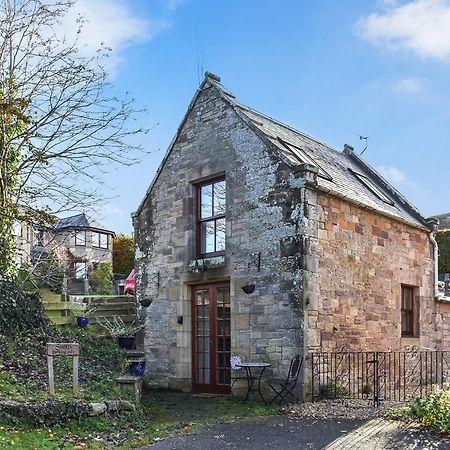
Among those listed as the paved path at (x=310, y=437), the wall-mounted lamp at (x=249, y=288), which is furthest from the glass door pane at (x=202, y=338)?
the paved path at (x=310, y=437)

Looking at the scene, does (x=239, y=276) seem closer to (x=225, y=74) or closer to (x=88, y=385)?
(x=88, y=385)

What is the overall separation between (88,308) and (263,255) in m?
6.61

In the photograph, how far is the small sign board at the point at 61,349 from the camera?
8828mm

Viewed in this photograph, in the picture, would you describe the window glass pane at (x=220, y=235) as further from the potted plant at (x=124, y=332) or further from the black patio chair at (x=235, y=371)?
the potted plant at (x=124, y=332)

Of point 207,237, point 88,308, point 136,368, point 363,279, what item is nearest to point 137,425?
point 136,368

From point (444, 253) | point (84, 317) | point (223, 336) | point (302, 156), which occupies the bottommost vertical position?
point (223, 336)

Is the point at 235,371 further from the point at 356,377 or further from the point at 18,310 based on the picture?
the point at 18,310

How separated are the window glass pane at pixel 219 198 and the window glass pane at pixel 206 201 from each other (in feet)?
0.57

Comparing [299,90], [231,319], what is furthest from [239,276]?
[299,90]

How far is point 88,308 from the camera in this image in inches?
631

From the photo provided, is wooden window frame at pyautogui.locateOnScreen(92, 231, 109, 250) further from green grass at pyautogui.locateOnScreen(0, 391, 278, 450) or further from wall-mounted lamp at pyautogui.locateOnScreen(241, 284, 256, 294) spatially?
wall-mounted lamp at pyautogui.locateOnScreen(241, 284, 256, 294)

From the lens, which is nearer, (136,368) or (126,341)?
(136,368)

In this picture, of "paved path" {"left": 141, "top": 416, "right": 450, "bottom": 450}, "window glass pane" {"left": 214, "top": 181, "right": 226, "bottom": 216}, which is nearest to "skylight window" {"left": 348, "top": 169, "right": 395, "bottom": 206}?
"window glass pane" {"left": 214, "top": 181, "right": 226, "bottom": 216}

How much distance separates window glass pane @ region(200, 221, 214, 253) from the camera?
13305 mm
